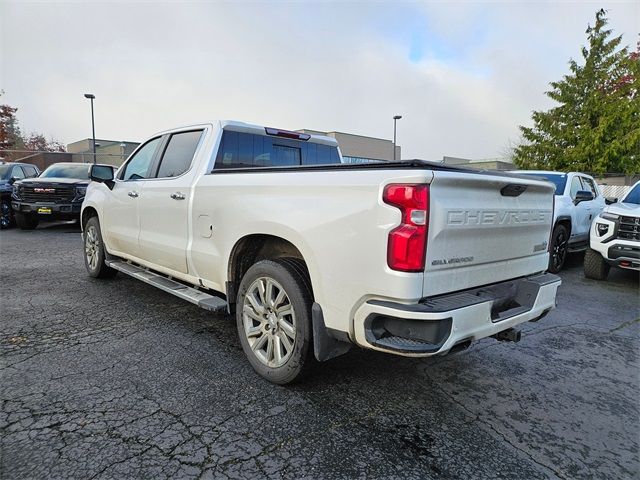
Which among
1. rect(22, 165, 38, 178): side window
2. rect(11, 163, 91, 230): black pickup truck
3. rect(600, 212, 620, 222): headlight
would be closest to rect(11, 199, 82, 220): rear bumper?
rect(11, 163, 91, 230): black pickup truck

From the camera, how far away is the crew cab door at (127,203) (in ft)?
15.4

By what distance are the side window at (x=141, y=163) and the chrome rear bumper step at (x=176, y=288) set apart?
3.47 ft

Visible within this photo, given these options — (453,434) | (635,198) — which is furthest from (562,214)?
(453,434)

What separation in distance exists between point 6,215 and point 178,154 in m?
10.7

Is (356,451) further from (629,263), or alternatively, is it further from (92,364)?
(629,263)

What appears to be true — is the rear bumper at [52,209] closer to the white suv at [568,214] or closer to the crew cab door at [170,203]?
the crew cab door at [170,203]

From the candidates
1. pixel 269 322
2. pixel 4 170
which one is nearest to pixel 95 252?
pixel 269 322

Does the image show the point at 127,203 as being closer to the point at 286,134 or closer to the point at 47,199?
the point at 286,134

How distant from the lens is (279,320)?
2963 mm

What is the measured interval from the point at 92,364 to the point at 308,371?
5.63 ft

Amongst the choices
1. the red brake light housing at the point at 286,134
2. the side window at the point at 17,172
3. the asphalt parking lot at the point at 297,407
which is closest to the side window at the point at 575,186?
the asphalt parking lot at the point at 297,407

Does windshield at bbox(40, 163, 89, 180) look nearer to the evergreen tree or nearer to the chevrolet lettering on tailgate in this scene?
the chevrolet lettering on tailgate

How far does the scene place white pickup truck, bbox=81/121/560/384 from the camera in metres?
2.25

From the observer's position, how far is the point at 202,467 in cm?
213
